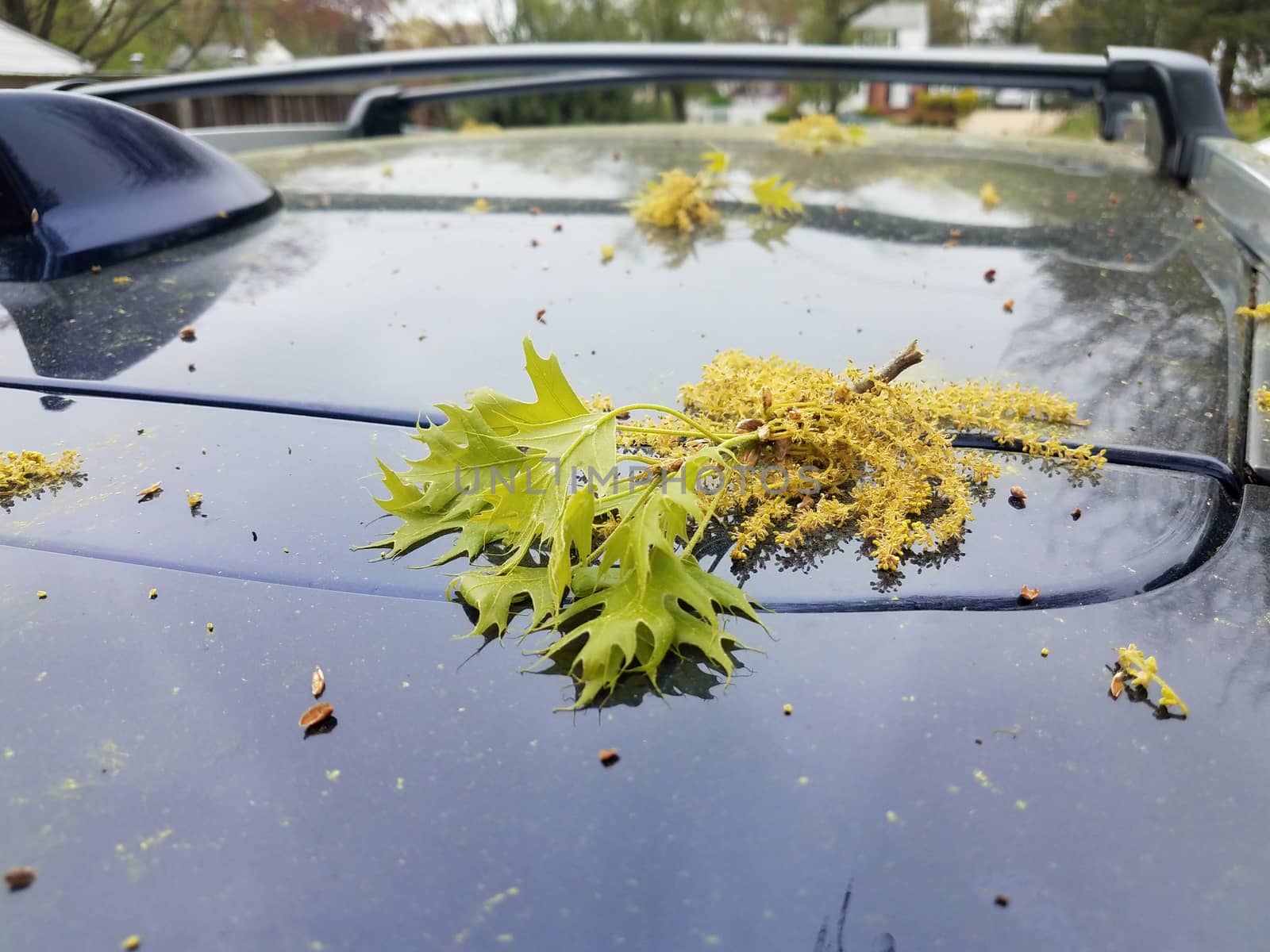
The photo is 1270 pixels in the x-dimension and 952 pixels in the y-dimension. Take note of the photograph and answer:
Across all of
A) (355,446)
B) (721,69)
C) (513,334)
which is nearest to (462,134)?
(721,69)

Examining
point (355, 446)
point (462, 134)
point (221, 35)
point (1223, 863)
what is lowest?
point (1223, 863)

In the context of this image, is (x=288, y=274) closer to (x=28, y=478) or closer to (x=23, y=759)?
(x=28, y=478)

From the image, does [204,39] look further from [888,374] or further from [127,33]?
[888,374]

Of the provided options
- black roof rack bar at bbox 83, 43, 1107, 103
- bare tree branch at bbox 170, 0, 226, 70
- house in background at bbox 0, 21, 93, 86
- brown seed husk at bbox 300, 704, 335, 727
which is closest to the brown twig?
brown seed husk at bbox 300, 704, 335, 727

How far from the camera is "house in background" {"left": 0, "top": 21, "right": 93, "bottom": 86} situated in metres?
2.32

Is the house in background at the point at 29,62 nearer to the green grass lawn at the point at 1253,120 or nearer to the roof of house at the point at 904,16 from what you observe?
the green grass lawn at the point at 1253,120

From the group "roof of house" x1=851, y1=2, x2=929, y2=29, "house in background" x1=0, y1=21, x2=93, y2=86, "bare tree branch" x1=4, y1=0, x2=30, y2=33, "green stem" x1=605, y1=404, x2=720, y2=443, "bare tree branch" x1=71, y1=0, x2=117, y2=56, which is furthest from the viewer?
"roof of house" x1=851, y1=2, x2=929, y2=29

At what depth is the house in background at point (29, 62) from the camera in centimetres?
232

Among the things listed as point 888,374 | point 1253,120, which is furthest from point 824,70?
point 1253,120

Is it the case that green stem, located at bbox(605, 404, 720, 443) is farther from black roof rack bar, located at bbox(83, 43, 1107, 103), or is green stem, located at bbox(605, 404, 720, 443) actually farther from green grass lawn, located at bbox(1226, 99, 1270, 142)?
green grass lawn, located at bbox(1226, 99, 1270, 142)

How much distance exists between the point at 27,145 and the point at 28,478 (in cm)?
99

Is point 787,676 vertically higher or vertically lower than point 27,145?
lower

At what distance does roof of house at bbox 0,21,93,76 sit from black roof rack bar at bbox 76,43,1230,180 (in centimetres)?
13

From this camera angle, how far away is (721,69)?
2684mm
